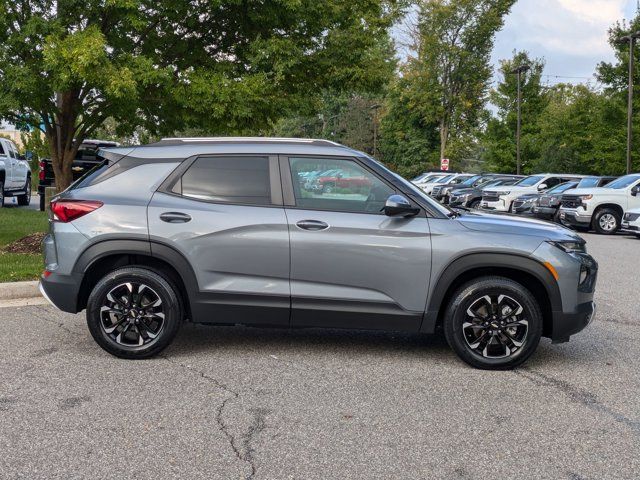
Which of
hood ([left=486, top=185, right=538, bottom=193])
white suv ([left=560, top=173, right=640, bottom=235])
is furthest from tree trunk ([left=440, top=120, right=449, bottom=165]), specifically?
white suv ([left=560, top=173, right=640, bottom=235])

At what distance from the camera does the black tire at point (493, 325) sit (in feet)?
18.2

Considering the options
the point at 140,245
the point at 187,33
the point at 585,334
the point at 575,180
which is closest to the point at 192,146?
the point at 140,245

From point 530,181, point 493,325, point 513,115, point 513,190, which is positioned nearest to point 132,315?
point 493,325

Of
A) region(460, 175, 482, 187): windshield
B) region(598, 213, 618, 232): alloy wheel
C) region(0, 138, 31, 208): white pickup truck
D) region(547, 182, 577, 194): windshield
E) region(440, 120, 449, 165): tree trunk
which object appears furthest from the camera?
region(440, 120, 449, 165): tree trunk

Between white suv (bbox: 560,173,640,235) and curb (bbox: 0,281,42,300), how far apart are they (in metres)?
16.4

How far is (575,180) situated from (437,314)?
21623 mm

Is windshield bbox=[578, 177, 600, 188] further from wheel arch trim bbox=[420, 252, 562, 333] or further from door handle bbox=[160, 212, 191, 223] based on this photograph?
door handle bbox=[160, 212, 191, 223]

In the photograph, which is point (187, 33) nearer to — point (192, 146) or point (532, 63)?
point (192, 146)

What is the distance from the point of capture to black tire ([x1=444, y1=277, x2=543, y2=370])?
556 cm

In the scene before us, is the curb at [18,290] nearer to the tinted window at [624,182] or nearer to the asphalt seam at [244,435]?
the asphalt seam at [244,435]

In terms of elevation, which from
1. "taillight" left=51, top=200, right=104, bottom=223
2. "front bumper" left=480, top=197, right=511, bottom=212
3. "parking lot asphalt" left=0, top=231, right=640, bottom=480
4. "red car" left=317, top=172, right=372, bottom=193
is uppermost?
"red car" left=317, top=172, right=372, bottom=193

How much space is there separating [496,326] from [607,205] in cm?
1646

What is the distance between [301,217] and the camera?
5.66 meters

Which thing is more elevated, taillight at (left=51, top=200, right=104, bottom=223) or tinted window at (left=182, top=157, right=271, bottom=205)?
tinted window at (left=182, top=157, right=271, bottom=205)
